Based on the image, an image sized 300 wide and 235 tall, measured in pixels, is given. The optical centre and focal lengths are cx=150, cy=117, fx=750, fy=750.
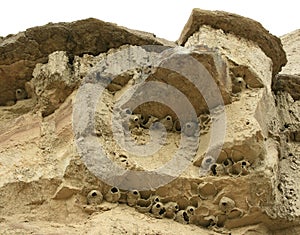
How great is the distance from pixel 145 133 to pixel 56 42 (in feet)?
2.83

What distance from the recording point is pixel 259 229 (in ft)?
12.6

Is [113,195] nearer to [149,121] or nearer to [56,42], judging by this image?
[149,121]

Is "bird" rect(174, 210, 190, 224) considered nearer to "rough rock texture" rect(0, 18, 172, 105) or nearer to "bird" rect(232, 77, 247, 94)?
"bird" rect(232, 77, 247, 94)

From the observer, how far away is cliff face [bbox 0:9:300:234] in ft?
12.2

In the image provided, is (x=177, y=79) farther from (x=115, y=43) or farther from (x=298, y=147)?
(x=298, y=147)

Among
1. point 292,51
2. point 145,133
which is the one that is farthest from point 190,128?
point 292,51

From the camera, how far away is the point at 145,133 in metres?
4.05

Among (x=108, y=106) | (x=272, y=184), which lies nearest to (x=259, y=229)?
(x=272, y=184)

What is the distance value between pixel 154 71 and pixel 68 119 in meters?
0.53

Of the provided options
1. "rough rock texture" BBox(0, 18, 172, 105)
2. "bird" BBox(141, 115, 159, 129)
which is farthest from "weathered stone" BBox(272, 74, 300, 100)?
"bird" BBox(141, 115, 159, 129)

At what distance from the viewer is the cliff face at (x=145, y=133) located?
147 inches

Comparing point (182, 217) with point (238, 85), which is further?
point (238, 85)

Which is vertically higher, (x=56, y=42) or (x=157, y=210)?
(x=56, y=42)

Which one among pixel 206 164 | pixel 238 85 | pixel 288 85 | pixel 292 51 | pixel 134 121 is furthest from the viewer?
pixel 292 51
